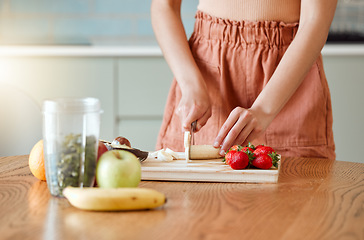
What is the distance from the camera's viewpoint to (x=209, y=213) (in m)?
0.83

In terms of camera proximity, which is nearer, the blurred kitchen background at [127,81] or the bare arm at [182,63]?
the bare arm at [182,63]

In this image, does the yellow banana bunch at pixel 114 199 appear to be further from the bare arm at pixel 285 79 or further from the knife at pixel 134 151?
the bare arm at pixel 285 79

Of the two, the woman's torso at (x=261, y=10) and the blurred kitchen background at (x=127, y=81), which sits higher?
the woman's torso at (x=261, y=10)

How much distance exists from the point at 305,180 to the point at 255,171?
0.11 m

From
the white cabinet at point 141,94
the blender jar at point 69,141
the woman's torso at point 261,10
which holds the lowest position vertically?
the white cabinet at point 141,94

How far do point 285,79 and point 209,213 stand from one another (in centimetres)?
64

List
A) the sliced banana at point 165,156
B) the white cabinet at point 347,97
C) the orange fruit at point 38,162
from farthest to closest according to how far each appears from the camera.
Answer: the white cabinet at point 347,97
the sliced banana at point 165,156
the orange fruit at point 38,162

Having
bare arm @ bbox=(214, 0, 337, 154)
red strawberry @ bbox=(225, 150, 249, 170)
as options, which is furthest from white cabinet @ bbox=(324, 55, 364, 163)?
red strawberry @ bbox=(225, 150, 249, 170)

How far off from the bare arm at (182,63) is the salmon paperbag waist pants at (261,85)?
0.11 m

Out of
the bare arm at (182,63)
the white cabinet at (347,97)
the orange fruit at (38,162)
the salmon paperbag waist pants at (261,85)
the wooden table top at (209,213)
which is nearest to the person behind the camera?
the wooden table top at (209,213)

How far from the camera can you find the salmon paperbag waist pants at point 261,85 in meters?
1.52

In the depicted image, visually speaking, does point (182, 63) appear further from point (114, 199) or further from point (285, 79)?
point (114, 199)

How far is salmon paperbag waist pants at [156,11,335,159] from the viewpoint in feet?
4.99

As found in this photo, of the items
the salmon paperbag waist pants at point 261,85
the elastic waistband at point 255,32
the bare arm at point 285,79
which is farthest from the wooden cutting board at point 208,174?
the elastic waistband at point 255,32
